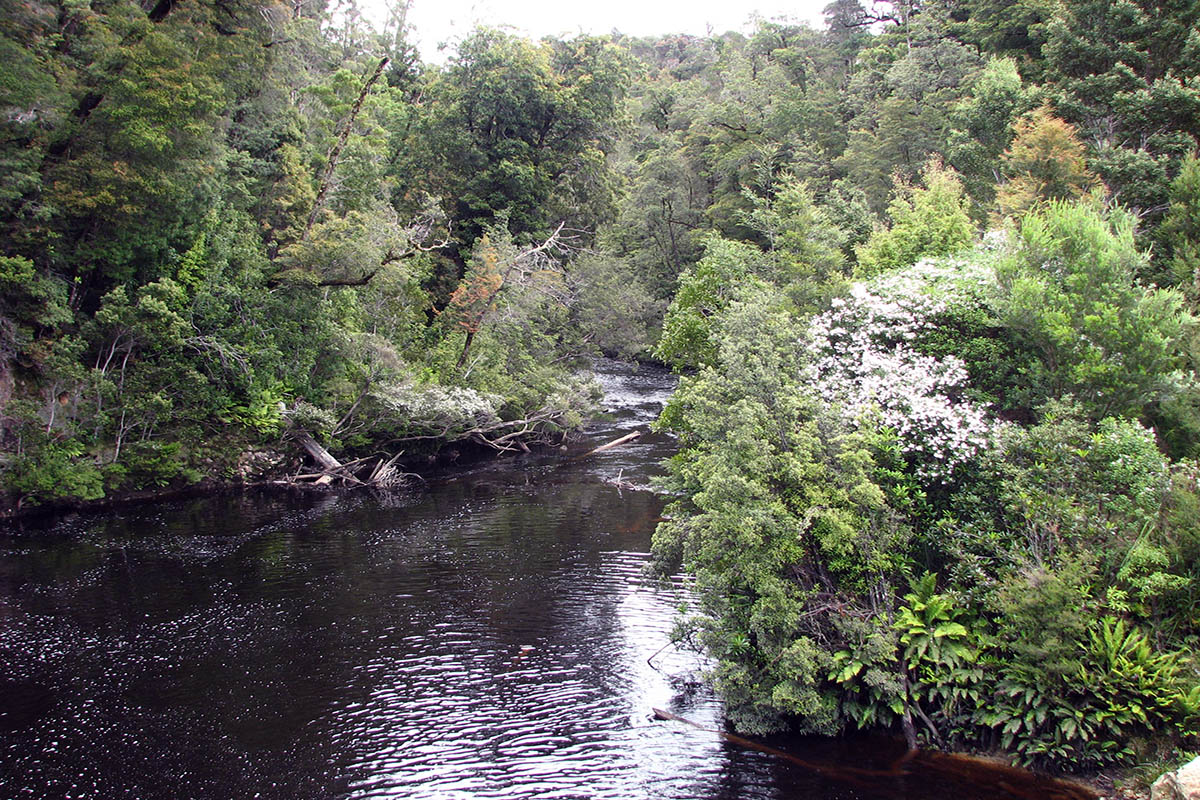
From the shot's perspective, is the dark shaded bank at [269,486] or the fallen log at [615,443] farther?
the fallen log at [615,443]

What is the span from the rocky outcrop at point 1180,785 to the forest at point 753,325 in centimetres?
162

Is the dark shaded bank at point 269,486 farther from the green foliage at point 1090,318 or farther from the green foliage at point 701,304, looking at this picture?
the green foliage at point 1090,318

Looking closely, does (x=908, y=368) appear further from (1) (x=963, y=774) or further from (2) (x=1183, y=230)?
(2) (x=1183, y=230)

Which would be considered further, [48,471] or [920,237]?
[48,471]

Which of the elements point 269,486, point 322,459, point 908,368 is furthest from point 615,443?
point 908,368

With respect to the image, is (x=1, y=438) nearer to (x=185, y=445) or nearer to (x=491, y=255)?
(x=185, y=445)

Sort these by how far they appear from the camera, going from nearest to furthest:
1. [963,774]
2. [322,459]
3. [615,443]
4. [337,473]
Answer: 1. [963,774]
2. [337,473]
3. [322,459]
4. [615,443]

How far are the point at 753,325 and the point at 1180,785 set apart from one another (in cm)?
914

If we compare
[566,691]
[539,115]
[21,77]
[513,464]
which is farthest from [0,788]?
[539,115]

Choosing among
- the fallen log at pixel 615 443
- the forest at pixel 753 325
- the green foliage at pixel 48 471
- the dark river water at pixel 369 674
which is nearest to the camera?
the dark river water at pixel 369 674

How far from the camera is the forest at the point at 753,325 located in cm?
1105

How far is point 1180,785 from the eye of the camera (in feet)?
26.1

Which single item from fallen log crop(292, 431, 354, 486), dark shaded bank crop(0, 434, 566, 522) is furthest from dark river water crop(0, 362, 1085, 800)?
fallen log crop(292, 431, 354, 486)

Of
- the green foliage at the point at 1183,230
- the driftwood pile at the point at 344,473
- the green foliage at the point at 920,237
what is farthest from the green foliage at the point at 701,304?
the green foliage at the point at 1183,230
